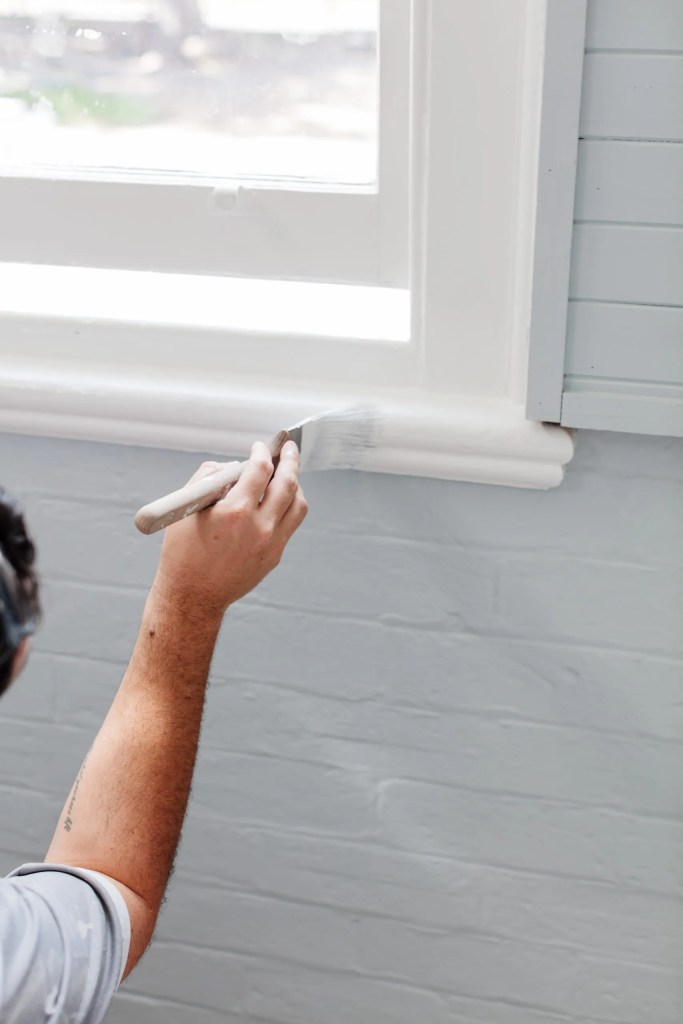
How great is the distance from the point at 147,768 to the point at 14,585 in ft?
0.98

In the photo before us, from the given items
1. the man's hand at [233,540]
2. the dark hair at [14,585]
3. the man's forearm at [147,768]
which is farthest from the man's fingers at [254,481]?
the dark hair at [14,585]

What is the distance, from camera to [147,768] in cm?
85

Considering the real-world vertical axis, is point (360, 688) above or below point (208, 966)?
above

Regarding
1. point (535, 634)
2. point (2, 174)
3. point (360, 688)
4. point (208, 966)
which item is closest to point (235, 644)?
point (360, 688)

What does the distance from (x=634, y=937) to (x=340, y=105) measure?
87 centimetres

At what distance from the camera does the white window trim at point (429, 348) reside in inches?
36.3

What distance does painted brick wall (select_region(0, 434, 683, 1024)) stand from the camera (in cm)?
105

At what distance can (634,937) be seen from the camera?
3.83 ft

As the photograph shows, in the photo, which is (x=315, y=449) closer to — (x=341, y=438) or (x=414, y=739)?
Result: (x=341, y=438)

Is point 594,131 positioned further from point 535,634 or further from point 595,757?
point 595,757

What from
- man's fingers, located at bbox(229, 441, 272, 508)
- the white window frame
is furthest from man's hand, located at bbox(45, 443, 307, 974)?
the white window frame

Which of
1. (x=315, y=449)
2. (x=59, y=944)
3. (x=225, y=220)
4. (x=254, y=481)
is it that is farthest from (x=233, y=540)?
(x=225, y=220)

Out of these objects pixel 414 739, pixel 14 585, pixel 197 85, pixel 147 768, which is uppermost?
pixel 197 85

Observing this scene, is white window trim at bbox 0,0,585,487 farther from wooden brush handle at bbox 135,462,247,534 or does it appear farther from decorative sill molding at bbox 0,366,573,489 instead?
wooden brush handle at bbox 135,462,247,534
